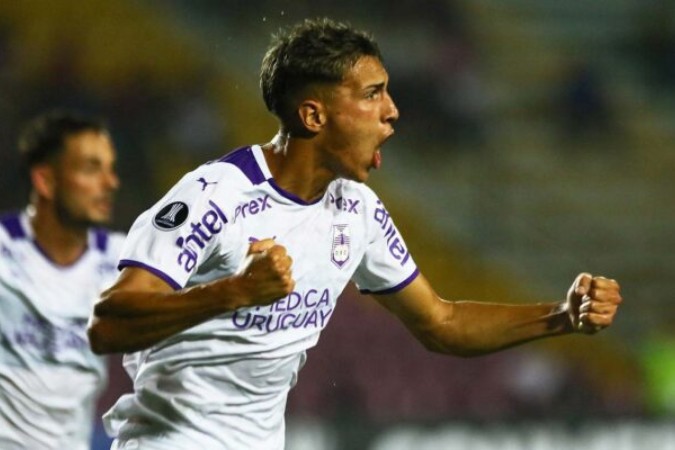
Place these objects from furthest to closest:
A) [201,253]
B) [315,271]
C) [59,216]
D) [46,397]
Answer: [59,216] < [46,397] < [315,271] < [201,253]

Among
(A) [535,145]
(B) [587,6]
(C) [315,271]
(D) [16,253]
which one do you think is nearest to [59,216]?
(D) [16,253]

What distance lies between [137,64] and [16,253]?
6977 mm

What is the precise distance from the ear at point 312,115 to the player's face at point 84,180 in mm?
2057

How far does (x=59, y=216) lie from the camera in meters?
5.80

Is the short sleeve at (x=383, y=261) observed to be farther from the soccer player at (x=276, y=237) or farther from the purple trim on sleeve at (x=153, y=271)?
the purple trim on sleeve at (x=153, y=271)

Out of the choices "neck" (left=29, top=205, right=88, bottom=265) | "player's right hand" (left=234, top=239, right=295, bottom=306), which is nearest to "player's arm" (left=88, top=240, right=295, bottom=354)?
"player's right hand" (left=234, top=239, right=295, bottom=306)

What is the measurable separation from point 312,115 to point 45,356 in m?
1.91

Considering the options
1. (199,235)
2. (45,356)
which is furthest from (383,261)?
(45,356)

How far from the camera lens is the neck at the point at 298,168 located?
400cm

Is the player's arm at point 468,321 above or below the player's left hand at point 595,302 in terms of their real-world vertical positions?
below

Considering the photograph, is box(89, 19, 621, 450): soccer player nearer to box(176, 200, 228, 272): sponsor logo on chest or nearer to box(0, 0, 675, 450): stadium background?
box(176, 200, 228, 272): sponsor logo on chest

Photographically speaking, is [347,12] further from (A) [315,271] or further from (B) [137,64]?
(A) [315,271]

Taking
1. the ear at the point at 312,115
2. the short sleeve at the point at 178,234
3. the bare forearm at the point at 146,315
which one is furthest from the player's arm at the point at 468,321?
the bare forearm at the point at 146,315

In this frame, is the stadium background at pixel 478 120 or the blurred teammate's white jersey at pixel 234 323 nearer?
the blurred teammate's white jersey at pixel 234 323
